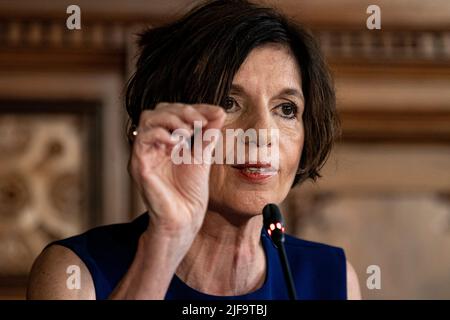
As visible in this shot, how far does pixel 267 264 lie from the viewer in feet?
3.74

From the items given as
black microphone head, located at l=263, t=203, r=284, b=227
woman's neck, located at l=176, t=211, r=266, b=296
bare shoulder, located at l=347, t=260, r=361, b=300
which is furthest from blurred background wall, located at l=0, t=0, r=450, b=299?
black microphone head, located at l=263, t=203, r=284, b=227

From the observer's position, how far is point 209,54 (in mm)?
1046

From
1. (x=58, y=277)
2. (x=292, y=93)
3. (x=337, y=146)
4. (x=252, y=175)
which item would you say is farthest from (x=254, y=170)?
(x=337, y=146)

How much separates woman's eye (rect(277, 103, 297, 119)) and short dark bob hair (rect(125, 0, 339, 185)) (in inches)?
1.8

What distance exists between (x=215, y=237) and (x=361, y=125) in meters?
1.11

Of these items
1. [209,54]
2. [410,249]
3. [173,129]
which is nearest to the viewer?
[173,129]

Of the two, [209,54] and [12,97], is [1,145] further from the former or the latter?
[209,54]

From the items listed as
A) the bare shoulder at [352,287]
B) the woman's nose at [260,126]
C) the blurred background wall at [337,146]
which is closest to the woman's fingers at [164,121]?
the woman's nose at [260,126]

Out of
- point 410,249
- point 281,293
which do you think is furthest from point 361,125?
point 281,293

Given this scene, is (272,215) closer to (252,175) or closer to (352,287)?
(252,175)

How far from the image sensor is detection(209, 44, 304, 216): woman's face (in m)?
1.03

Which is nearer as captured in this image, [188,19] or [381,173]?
[188,19]

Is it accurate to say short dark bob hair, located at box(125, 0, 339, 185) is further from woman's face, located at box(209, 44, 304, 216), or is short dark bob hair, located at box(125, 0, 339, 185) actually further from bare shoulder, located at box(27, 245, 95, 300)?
bare shoulder, located at box(27, 245, 95, 300)

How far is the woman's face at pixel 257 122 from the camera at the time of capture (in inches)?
40.5
